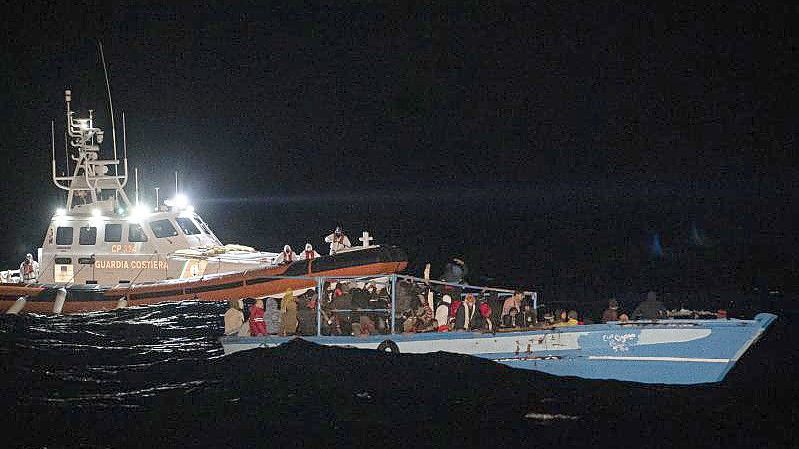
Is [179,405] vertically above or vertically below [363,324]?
below

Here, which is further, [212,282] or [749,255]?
[749,255]

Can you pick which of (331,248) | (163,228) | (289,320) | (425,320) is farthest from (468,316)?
(163,228)

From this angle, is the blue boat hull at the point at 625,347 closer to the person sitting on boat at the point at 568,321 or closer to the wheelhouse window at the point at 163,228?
the person sitting on boat at the point at 568,321

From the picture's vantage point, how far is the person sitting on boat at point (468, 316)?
14.3m

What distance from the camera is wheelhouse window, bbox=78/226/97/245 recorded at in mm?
22547

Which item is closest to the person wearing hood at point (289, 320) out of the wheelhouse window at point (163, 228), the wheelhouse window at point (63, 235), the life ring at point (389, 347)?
the life ring at point (389, 347)

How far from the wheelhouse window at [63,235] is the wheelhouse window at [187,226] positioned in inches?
103

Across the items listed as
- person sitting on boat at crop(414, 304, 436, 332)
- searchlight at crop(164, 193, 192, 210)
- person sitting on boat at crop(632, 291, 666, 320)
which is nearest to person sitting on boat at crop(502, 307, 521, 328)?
person sitting on boat at crop(414, 304, 436, 332)

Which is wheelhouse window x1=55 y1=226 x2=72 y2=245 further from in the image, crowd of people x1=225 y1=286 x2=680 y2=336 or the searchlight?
crowd of people x1=225 y1=286 x2=680 y2=336

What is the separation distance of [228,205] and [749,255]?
Answer: 102684 millimetres

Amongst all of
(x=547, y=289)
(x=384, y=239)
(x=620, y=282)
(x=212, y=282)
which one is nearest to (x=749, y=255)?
(x=620, y=282)

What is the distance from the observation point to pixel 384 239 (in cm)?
7944

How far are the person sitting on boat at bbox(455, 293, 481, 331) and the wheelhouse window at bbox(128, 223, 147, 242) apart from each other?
35.3 ft

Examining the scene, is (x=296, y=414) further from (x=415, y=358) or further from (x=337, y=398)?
(x=415, y=358)
